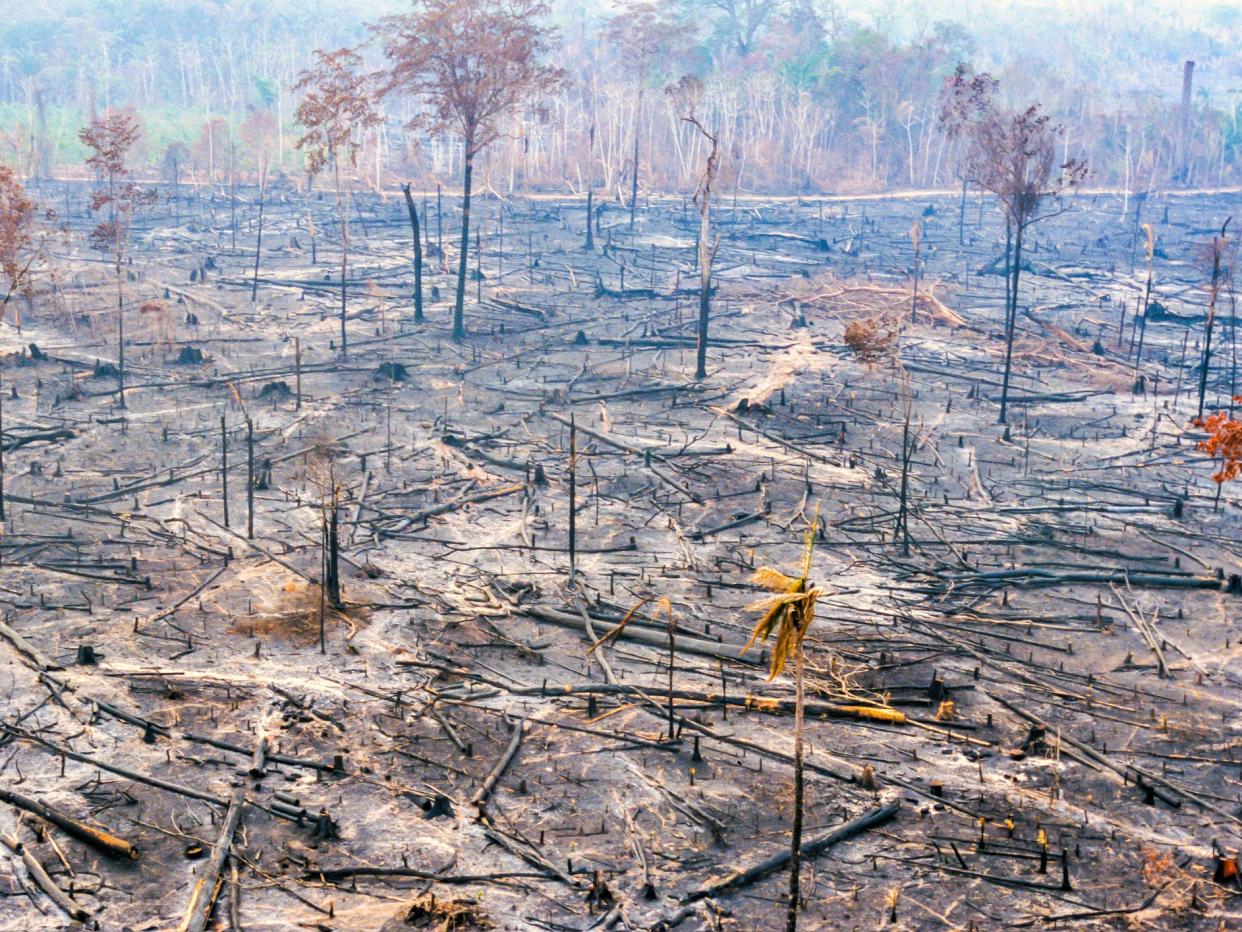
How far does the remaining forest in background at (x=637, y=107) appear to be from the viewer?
91.0 m

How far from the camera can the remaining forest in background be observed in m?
91.0

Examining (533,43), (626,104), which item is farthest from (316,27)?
(533,43)

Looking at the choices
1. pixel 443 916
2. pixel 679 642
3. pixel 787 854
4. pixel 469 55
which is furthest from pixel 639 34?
pixel 443 916

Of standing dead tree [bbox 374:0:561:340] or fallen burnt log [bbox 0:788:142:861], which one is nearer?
fallen burnt log [bbox 0:788:142:861]

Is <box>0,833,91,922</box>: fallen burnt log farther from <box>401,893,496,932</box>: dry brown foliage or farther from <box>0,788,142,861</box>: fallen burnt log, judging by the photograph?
<box>401,893,496,932</box>: dry brown foliage

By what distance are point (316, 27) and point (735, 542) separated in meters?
117

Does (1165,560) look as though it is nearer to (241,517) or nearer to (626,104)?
(241,517)

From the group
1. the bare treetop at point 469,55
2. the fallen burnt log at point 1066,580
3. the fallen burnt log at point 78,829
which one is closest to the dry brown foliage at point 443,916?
the fallen burnt log at point 78,829

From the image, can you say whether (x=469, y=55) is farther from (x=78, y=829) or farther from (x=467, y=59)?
(x=78, y=829)

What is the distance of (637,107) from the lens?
264ft

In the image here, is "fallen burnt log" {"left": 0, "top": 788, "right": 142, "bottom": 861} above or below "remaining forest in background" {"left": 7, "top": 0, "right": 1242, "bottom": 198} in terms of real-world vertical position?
below

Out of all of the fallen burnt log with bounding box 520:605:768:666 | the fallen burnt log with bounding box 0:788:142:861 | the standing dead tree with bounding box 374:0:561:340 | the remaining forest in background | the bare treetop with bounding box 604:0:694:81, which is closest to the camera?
the fallen burnt log with bounding box 0:788:142:861

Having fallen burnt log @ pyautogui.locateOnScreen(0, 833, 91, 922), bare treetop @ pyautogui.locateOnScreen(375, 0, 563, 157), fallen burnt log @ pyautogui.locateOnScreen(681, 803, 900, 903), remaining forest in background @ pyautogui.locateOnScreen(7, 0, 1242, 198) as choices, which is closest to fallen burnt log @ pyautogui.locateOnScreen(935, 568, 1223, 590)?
fallen burnt log @ pyautogui.locateOnScreen(681, 803, 900, 903)

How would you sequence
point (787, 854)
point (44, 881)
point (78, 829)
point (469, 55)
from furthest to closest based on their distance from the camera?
point (469, 55)
point (787, 854)
point (78, 829)
point (44, 881)
